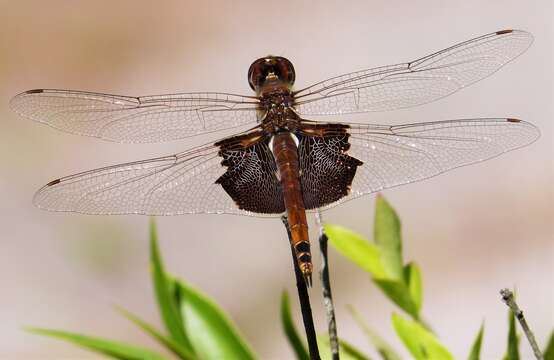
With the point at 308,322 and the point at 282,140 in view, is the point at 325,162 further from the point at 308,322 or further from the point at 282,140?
the point at 308,322

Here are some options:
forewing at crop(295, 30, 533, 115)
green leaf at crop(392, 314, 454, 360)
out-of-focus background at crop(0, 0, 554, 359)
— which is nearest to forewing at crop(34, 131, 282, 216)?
forewing at crop(295, 30, 533, 115)

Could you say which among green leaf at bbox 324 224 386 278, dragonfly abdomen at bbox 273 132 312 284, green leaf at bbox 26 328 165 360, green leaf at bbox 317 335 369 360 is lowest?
green leaf at bbox 317 335 369 360

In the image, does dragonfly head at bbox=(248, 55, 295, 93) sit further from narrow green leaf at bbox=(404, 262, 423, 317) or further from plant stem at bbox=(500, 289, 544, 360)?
plant stem at bbox=(500, 289, 544, 360)

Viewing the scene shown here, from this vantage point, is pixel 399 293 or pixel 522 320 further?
pixel 399 293

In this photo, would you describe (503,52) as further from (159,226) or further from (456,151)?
(159,226)

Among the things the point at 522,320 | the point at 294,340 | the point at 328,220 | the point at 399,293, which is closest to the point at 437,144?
the point at 399,293

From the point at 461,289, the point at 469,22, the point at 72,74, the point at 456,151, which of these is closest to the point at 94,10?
→ the point at 72,74

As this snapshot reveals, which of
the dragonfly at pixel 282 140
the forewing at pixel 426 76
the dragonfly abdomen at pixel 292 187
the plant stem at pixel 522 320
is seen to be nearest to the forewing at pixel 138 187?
the dragonfly at pixel 282 140

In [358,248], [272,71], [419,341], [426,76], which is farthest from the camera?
[426,76]
